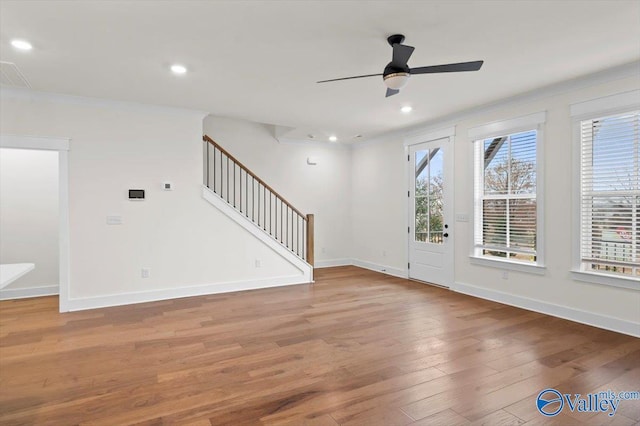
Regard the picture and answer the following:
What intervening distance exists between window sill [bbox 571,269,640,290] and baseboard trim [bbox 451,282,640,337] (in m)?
0.37

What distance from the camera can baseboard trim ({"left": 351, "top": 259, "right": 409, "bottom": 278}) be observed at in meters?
6.62

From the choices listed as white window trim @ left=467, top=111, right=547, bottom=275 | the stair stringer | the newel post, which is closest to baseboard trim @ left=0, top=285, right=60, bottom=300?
the stair stringer

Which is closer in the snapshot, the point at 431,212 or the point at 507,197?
the point at 507,197

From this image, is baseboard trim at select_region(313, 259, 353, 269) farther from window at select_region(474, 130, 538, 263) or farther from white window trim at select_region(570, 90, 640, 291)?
white window trim at select_region(570, 90, 640, 291)

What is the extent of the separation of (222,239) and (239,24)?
346cm

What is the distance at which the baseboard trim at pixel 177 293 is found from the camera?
4.63 metres

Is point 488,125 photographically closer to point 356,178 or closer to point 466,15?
point 466,15

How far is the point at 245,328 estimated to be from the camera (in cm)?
385

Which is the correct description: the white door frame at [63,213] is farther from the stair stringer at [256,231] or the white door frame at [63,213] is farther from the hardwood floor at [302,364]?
the stair stringer at [256,231]

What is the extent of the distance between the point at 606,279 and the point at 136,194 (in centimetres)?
599

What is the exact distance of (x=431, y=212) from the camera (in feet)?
19.7

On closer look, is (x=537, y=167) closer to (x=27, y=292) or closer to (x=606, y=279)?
(x=606, y=279)

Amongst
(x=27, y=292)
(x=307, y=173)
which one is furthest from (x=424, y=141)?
(x=27, y=292)

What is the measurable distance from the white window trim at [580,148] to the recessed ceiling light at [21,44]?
5741 mm
